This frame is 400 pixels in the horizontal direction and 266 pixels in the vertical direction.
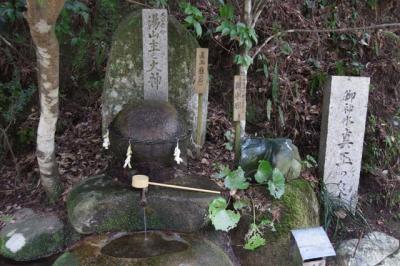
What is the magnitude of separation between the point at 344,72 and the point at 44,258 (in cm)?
478

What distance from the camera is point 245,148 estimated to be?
3895mm

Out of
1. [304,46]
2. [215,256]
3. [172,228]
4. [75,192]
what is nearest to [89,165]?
[75,192]

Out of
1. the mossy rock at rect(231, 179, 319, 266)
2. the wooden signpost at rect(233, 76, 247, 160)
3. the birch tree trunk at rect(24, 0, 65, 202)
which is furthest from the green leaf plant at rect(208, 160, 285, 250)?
the birch tree trunk at rect(24, 0, 65, 202)

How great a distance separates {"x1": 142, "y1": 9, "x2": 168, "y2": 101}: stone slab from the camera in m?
4.07

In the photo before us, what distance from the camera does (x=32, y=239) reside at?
337 cm

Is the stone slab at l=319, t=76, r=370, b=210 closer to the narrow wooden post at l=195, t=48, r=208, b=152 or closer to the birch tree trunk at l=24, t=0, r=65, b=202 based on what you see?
the narrow wooden post at l=195, t=48, r=208, b=152

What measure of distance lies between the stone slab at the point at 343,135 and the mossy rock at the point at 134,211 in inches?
70.9

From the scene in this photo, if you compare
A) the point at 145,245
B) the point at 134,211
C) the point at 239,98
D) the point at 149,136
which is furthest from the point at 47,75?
the point at 239,98

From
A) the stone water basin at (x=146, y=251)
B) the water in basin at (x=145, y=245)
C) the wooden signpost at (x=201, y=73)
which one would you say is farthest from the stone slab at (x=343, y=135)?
the water in basin at (x=145, y=245)

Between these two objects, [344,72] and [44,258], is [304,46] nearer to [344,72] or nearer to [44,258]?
[344,72]

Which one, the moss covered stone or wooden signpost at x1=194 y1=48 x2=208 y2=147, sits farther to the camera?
wooden signpost at x1=194 y1=48 x2=208 y2=147

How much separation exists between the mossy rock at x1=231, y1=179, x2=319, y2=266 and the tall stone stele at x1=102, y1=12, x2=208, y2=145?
1.45m

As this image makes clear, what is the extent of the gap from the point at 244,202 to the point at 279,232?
1.39 ft

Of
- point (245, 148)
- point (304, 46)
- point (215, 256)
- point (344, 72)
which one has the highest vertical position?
point (304, 46)
